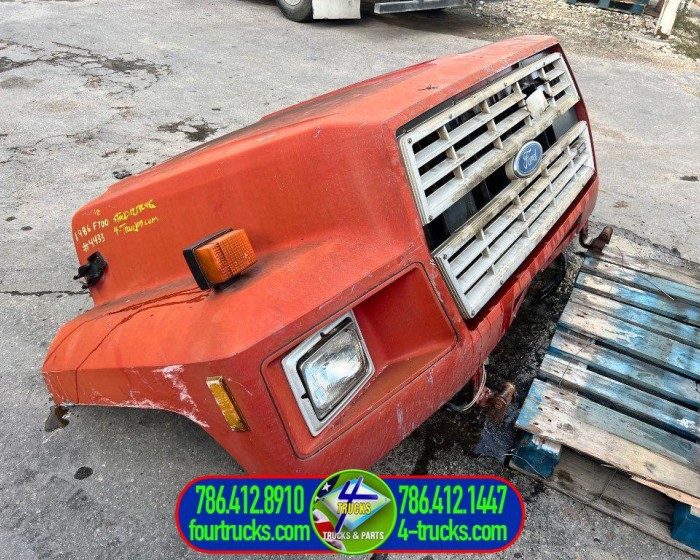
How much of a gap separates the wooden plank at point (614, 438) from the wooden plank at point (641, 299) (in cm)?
79

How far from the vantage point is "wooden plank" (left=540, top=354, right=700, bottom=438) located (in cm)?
211

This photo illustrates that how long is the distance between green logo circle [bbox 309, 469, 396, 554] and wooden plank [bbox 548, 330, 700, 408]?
114 centimetres

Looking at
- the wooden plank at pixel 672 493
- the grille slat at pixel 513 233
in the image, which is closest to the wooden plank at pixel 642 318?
the grille slat at pixel 513 233

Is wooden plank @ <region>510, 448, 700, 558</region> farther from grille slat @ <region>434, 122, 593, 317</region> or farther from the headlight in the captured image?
the headlight

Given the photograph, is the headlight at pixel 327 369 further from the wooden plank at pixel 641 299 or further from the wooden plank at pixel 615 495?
the wooden plank at pixel 641 299

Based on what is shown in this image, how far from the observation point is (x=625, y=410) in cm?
224

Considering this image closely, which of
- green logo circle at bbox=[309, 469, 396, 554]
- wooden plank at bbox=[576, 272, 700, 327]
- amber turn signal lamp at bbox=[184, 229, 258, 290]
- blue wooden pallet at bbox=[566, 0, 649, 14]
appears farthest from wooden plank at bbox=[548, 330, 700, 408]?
blue wooden pallet at bbox=[566, 0, 649, 14]

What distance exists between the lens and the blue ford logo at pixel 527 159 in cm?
206

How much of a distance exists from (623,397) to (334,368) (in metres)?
1.38

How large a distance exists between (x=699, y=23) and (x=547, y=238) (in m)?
9.68

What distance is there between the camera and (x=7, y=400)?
8.51 feet

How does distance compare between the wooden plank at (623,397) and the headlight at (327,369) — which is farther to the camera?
the wooden plank at (623,397)

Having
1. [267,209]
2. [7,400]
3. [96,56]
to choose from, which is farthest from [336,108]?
[96,56]

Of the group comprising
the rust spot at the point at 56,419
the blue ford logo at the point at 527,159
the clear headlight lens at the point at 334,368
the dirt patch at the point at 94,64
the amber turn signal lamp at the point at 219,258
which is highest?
the blue ford logo at the point at 527,159
